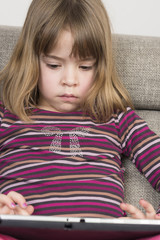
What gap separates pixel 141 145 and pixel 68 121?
0.21 m

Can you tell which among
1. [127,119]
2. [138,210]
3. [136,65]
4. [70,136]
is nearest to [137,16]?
[136,65]

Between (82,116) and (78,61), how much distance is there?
163mm

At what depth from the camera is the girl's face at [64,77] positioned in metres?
1.03

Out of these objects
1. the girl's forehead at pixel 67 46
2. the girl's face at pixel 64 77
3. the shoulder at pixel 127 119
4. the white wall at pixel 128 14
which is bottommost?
the shoulder at pixel 127 119

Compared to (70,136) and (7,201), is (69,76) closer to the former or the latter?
(70,136)

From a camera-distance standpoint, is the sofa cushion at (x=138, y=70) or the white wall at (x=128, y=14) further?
the white wall at (x=128, y=14)

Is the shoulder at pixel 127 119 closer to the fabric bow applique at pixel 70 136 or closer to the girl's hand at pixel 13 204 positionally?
the fabric bow applique at pixel 70 136

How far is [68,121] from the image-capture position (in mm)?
1104

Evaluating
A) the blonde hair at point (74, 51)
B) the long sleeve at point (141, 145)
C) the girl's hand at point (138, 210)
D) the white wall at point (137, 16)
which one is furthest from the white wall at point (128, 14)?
the girl's hand at point (138, 210)

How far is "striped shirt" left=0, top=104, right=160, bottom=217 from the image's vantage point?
946 mm

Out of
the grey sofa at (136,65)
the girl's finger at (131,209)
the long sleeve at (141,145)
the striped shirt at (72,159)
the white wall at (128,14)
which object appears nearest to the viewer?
the girl's finger at (131,209)

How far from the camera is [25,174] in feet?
3.25

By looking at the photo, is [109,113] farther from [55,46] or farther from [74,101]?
[55,46]

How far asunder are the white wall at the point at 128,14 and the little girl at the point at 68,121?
53 centimetres
